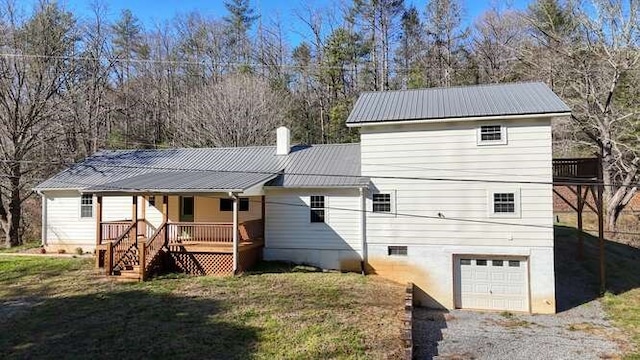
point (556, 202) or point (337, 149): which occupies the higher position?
point (337, 149)

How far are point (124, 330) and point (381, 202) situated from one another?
8841mm

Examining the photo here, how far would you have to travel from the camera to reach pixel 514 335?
1186 centimetres

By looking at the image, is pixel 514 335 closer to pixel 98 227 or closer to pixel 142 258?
pixel 142 258

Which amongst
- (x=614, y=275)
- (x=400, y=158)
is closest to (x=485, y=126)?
(x=400, y=158)

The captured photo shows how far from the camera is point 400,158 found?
15016mm

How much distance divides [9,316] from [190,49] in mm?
27034

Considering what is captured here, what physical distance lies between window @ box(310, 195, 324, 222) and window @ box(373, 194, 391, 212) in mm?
1887

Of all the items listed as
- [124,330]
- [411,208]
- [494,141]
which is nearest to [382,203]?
[411,208]

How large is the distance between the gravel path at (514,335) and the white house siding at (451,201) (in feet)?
3.26

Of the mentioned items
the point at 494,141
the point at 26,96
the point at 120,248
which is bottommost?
the point at 120,248

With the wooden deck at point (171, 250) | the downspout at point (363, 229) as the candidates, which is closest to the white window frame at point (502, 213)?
the downspout at point (363, 229)

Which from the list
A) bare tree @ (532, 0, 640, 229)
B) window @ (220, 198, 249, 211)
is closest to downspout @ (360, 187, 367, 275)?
window @ (220, 198, 249, 211)

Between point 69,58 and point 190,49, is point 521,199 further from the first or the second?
point 190,49

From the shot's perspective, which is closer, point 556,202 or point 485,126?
point 485,126
